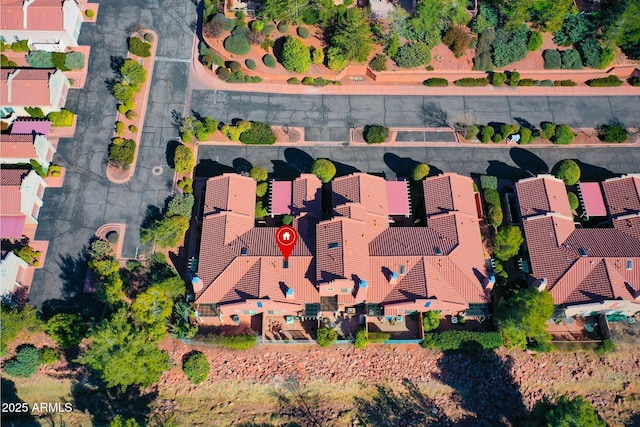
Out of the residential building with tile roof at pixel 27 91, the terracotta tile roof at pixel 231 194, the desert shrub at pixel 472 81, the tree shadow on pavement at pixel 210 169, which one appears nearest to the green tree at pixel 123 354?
the terracotta tile roof at pixel 231 194

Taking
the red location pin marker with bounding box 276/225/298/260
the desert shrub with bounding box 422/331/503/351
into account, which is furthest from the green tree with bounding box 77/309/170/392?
the desert shrub with bounding box 422/331/503/351

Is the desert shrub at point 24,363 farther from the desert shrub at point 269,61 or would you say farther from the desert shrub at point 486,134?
the desert shrub at point 486,134

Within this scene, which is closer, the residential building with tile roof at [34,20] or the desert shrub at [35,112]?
the desert shrub at [35,112]

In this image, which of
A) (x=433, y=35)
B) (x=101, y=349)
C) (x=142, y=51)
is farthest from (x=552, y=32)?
(x=101, y=349)

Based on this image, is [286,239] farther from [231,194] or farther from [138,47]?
[138,47]

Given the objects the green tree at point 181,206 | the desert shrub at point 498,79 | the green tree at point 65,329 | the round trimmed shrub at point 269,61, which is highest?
the desert shrub at point 498,79

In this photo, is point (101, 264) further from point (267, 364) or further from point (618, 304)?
point (618, 304)
